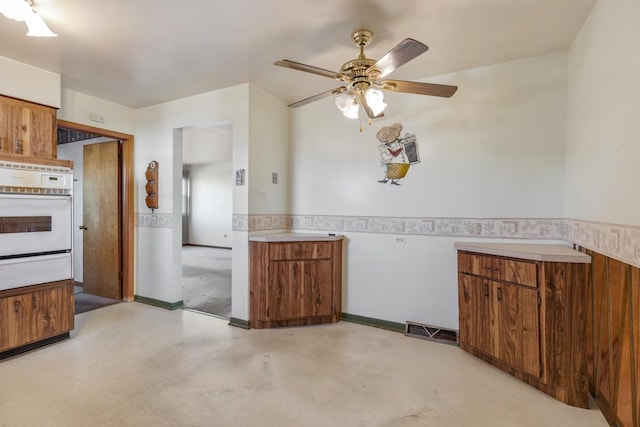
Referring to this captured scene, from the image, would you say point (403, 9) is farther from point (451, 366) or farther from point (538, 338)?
point (451, 366)

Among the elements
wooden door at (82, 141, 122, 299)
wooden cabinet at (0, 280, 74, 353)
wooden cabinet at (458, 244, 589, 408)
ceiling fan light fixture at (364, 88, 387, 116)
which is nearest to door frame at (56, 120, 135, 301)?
wooden door at (82, 141, 122, 299)

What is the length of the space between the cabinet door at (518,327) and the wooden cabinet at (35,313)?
3815mm

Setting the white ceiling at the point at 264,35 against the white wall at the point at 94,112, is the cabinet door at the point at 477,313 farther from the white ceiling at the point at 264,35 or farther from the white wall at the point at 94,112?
the white wall at the point at 94,112

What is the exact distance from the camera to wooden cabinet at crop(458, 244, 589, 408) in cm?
196

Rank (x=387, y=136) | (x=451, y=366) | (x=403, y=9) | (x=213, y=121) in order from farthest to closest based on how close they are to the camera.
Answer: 1. (x=213, y=121)
2. (x=387, y=136)
3. (x=451, y=366)
4. (x=403, y=9)

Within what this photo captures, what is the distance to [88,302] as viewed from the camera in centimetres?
400

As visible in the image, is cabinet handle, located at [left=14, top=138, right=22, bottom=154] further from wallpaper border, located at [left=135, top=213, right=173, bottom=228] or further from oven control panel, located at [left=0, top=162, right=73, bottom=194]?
wallpaper border, located at [left=135, top=213, right=173, bottom=228]

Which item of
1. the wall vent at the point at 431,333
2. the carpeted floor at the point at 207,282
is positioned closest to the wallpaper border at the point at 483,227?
the wall vent at the point at 431,333

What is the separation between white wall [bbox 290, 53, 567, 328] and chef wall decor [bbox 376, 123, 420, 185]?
0.19 feet

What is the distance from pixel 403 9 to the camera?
1978mm

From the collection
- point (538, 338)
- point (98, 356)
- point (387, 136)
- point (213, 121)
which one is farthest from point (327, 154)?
point (98, 356)

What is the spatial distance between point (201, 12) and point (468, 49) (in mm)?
2096

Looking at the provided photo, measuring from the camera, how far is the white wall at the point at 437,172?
8.51 feet

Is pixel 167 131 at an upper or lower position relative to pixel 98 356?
upper
